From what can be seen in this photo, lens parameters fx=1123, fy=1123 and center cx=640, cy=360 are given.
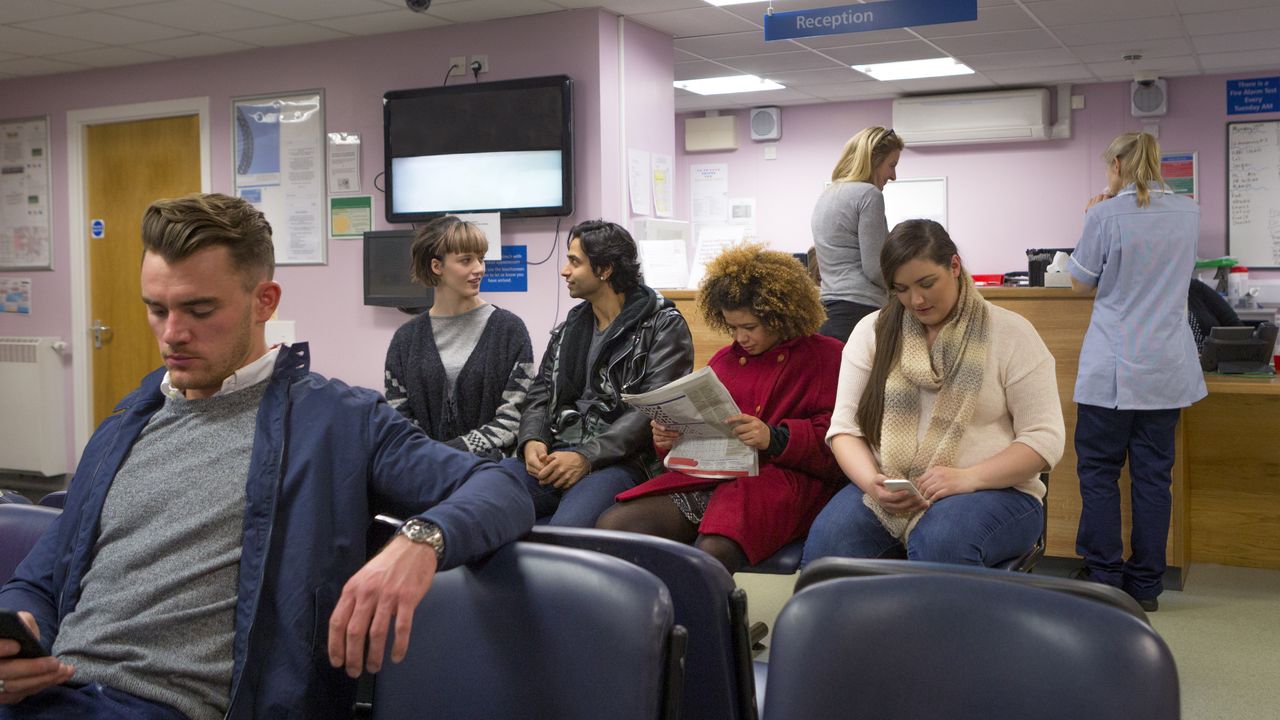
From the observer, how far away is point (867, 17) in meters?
4.48

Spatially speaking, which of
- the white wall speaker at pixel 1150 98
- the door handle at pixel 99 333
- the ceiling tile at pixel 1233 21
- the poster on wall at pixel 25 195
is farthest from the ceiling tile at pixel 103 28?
the white wall speaker at pixel 1150 98

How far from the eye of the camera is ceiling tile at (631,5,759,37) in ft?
17.6

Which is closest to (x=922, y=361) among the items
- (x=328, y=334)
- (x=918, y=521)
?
(x=918, y=521)

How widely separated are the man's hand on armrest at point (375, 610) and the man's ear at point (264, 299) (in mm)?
552

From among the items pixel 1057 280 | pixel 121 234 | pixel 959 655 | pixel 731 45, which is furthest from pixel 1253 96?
pixel 959 655

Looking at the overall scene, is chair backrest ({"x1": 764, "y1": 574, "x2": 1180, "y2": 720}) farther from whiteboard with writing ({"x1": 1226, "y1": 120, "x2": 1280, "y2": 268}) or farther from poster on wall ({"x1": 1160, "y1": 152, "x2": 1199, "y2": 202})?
whiteboard with writing ({"x1": 1226, "y1": 120, "x2": 1280, "y2": 268})

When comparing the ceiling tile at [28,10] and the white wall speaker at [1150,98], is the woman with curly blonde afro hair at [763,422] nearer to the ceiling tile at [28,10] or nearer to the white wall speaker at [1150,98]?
the ceiling tile at [28,10]

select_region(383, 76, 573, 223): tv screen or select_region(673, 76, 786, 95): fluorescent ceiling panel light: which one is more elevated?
select_region(673, 76, 786, 95): fluorescent ceiling panel light

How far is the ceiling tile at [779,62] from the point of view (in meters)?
6.72

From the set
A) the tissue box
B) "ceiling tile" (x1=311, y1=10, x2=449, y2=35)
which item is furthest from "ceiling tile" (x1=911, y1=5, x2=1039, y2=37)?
A: "ceiling tile" (x1=311, y1=10, x2=449, y2=35)

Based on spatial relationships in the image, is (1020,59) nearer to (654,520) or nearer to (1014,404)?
(1014,404)

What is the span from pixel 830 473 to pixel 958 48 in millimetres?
4544

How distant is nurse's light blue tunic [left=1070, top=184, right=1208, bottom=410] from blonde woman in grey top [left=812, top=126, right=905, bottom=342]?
0.76m

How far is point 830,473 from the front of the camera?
2.86 m
